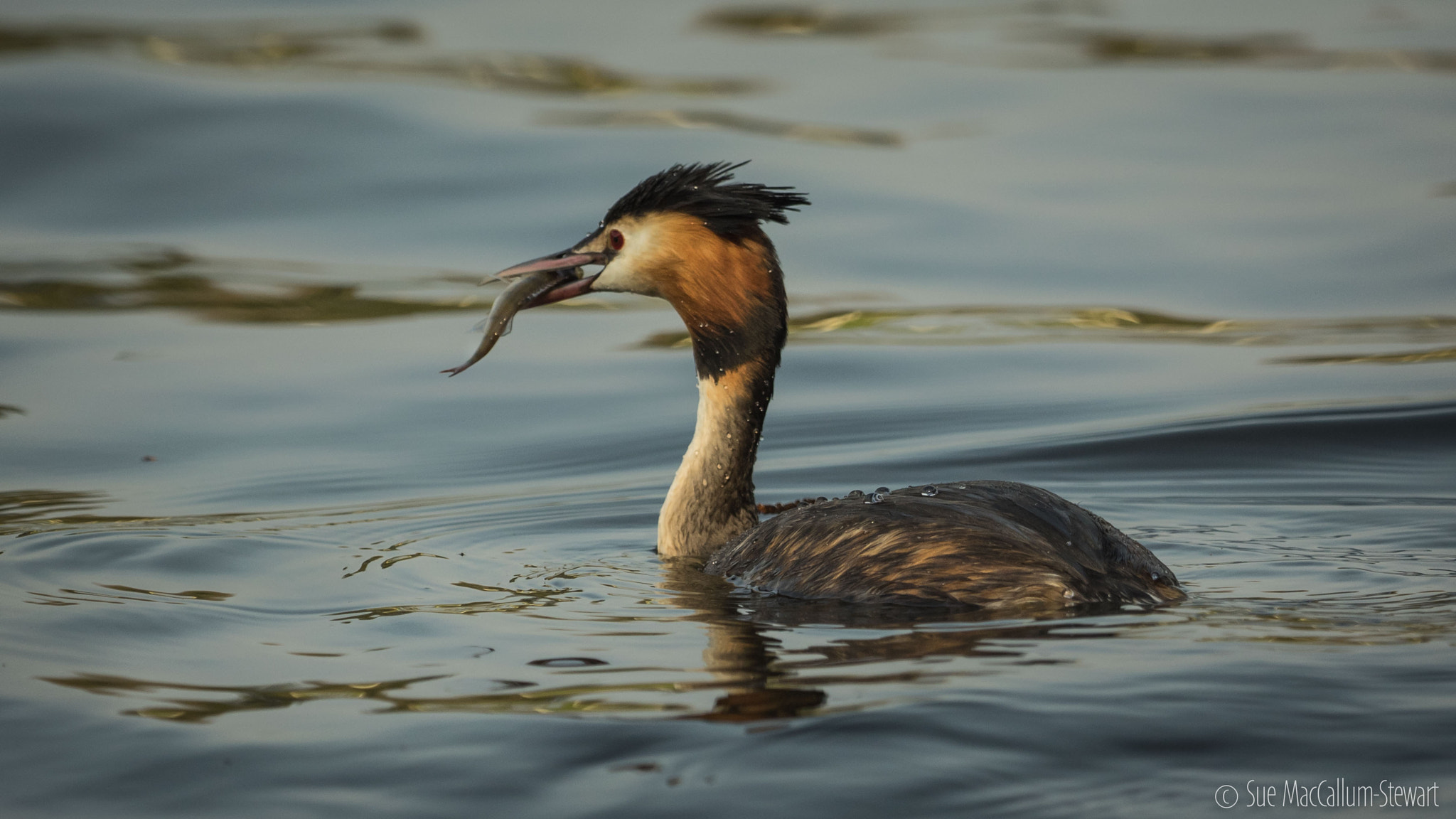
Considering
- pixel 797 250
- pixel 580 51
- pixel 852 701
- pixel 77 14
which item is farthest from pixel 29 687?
pixel 77 14

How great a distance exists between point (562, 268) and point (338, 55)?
1238 cm

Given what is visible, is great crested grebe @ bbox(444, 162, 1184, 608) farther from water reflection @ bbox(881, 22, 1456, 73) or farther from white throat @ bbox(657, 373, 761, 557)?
water reflection @ bbox(881, 22, 1456, 73)

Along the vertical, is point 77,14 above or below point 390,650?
above

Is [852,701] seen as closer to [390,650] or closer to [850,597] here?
[850,597]

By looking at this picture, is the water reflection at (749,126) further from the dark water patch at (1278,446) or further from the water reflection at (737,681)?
the water reflection at (737,681)

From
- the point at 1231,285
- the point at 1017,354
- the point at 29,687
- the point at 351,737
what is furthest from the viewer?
the point at 1231,285

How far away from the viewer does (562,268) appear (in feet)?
21.9

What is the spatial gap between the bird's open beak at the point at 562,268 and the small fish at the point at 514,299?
19 mm

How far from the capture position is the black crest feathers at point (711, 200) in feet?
21.4

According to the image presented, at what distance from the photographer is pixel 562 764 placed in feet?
13.9

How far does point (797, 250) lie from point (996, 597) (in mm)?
8335

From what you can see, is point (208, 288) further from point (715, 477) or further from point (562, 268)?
point (715, 477)

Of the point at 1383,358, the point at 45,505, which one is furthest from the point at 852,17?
the point at 45,505

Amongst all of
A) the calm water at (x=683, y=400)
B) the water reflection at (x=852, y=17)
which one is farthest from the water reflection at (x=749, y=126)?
the water reflection at (x=852, y=17)
